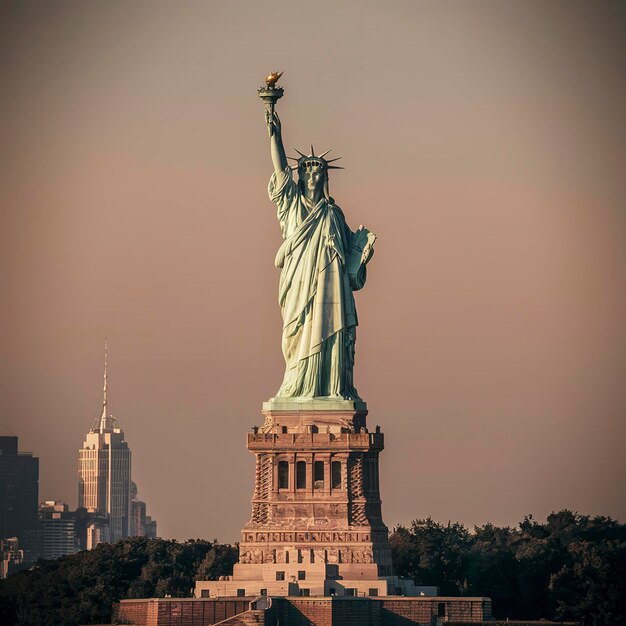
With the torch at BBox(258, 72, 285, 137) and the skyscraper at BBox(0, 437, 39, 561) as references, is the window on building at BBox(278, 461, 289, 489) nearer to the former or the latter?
the torch at BBox(258, 72, 285, 137)

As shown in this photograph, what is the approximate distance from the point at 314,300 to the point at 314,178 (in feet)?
14.2

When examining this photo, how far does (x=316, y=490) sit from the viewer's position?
110 meters

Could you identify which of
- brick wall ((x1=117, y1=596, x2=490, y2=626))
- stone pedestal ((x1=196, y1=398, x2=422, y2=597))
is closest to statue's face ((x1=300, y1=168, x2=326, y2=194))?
stone pedestal ((x1=196, y1=398, x2=422, y2=597))

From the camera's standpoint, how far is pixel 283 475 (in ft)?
361

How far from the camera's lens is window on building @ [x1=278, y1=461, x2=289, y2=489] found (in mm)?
109875

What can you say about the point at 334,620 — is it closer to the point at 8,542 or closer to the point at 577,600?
the point at 577,600

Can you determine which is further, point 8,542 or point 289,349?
point 8,542

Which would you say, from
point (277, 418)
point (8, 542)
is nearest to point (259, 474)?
point (277, 418)

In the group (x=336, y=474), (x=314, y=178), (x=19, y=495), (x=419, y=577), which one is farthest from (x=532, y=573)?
(x=19, y=495)

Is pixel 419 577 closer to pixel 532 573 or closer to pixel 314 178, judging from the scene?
pixel 532 573

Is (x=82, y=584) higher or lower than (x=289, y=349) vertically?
lower

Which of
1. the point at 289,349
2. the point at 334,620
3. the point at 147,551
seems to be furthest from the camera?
the point at 147,551

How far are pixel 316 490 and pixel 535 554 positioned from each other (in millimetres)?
11524

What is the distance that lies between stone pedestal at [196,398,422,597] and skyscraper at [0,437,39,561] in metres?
60.6
